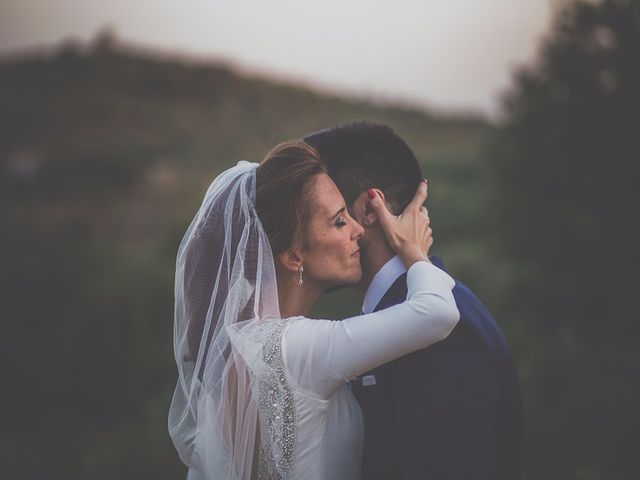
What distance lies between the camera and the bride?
86.4 inches

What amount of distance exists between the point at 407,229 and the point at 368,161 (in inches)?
15.3

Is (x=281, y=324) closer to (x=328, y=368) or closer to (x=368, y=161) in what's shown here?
(x=328, y=368)

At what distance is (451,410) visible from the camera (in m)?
2.13

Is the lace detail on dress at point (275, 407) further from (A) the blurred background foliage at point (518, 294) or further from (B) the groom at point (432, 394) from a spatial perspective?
(A) the blurred background foliage at point (518, 294)

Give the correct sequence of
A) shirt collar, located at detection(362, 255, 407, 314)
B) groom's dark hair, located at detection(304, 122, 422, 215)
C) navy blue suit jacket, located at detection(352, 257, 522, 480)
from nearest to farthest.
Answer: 1. navy blue suit jacket, located at detection(352, 257, 522, 480)
2. shirt collar, located at detection(362, 255, 407, 314)
3. groom's dark hair, located at detection(304, 122, 422, 215)

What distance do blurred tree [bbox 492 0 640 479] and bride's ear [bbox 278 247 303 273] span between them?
3160 mm

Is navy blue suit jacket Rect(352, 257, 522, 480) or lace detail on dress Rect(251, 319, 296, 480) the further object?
lace detail on dress Rect(251, 319, 296, 480)

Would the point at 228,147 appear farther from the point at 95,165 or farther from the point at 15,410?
the point at 15,410

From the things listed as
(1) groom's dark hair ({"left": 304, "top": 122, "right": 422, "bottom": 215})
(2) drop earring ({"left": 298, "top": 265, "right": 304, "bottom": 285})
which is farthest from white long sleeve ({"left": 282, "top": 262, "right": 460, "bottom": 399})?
(1) groom's dark hair ({"left": 304, "top": 122, "right": 422, "bottom": 215})

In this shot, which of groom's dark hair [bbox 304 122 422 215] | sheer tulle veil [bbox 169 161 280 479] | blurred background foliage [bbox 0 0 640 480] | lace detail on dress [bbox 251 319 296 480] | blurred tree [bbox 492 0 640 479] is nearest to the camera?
lace detail on dress [bbox 251 319 296 480]

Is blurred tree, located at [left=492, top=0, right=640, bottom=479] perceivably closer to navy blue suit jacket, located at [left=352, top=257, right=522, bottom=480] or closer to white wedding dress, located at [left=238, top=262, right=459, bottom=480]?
navy blue suit jacket, located at [left=352, top=257, right=522, bottom=480]

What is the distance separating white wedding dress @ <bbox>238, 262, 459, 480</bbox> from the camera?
2.13 metres

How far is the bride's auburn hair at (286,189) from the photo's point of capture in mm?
2512

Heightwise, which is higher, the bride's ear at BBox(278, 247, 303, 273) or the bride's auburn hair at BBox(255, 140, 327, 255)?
the bride's auburn hair at BBox(255, 140, 327, 255)
